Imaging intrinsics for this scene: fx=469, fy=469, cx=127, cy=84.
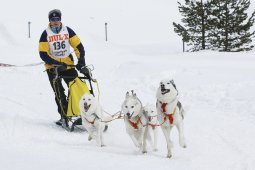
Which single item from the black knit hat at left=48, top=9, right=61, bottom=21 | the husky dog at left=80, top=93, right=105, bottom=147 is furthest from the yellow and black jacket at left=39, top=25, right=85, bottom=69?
the husky dog at left=80, top=93, right=105, bottom=147

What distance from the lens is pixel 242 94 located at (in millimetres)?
10078

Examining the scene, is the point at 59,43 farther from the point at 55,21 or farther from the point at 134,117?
the point at 134,117

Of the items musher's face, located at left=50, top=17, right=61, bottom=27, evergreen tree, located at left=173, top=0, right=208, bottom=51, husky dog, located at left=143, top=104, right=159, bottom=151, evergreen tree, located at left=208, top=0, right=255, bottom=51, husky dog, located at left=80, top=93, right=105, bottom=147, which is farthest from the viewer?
evergreen tree, located at left=173, top=0, right=208, bottom=51

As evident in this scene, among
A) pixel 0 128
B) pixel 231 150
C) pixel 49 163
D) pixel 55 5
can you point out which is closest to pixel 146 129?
pixel 231 150

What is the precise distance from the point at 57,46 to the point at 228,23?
681 inches

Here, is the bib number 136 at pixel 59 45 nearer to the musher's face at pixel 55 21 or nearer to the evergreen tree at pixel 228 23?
the musher's face at pixel 55 21

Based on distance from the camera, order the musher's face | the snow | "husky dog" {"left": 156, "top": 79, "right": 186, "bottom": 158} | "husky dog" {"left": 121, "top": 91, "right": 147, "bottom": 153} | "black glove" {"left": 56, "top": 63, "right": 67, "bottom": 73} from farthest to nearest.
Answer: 1. the musher's face
2. "black glove" {"left": 56, "top": 63, "right": 67, "bottom": 73}
3. "husky dog" {"left": 121, "top": 91, "right": 147, "bottom": 153}
4. "husky dog" {"left": 156, "top": 79, "right": 186, "bottom": 158}
5. the snow

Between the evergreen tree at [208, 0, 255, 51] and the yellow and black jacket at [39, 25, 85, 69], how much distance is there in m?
16.6

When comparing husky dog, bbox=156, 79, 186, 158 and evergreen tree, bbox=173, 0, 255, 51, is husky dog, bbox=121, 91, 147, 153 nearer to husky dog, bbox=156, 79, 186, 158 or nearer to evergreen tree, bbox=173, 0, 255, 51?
husky dog, bbox=156, 79, 186, 158

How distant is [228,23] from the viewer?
23484 millimetres

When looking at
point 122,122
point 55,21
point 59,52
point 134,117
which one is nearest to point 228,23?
point 122,122

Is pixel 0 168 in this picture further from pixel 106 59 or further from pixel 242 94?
pixel 106 59

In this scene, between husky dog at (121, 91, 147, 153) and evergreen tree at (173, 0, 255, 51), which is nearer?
husky dog at (121, 91, 147, 153)

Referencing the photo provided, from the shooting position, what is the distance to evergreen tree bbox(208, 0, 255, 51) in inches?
915
